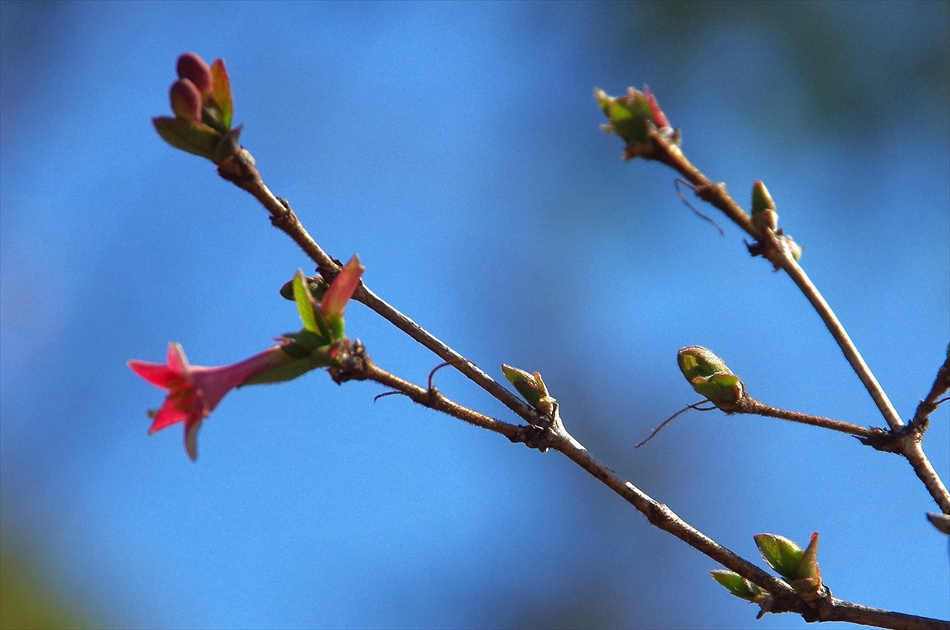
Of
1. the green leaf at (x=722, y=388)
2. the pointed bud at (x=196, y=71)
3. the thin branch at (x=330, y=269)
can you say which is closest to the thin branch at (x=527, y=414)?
the thin branch at (x=330, y=269)

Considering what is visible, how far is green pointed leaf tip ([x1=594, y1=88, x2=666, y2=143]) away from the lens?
109cm

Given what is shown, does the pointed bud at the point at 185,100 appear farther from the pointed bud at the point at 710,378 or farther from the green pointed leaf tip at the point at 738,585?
the green pointed leaf tip at the point at 738,585

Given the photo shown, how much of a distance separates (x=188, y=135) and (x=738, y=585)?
3.03 ft

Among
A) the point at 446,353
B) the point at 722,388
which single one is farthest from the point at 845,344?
the point at 446,353

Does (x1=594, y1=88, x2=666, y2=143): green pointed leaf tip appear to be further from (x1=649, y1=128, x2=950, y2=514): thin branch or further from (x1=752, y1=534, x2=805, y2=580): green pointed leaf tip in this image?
(x1=752, y1=534, x2=805, y2=580): green pointed leaf tip

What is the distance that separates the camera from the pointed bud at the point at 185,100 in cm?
111

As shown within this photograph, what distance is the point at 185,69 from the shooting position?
1.14 m

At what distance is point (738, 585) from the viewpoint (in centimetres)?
123

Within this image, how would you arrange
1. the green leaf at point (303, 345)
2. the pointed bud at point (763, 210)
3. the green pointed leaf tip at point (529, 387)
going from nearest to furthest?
1. the green leaf at point (303, 345)
2. the pointed bud at point (763, 210)
3. the green pointed leaf tip at point (529, 387)

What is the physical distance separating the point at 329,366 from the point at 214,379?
5.6 inches

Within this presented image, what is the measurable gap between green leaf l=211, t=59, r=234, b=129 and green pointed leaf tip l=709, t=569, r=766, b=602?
866 mm

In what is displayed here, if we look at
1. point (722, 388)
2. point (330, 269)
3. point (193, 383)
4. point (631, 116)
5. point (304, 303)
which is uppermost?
point (631, 116)

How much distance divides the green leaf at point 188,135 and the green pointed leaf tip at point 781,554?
2.86 ft

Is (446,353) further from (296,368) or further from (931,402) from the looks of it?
(931,402)
